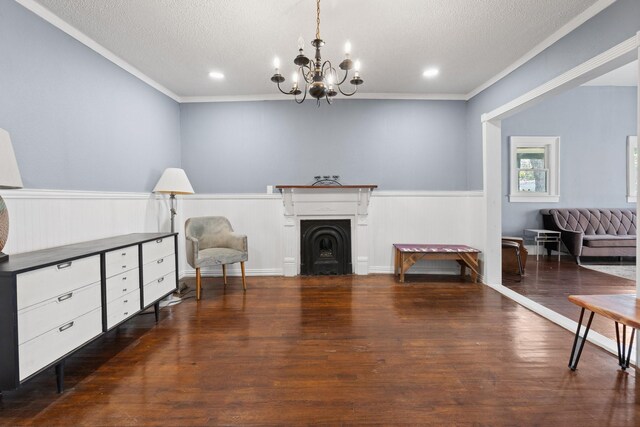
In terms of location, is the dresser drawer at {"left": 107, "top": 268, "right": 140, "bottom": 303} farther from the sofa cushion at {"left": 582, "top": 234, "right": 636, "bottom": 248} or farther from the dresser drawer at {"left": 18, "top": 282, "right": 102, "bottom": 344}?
the sofa cushion at {"left": 582, "top": 234, "right": 636, "bottom": 248}

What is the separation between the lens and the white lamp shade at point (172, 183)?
3.16 meters

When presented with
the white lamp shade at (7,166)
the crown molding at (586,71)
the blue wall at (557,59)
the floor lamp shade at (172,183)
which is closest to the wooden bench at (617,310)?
the crown molding at (586,71)

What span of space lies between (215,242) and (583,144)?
6654 millimetres

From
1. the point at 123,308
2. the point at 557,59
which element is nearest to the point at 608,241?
the point at 557,59

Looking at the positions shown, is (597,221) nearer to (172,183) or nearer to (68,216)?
(172,183)

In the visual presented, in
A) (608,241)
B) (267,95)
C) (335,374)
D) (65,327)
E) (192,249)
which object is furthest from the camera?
(608,241)

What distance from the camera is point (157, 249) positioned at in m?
2.56

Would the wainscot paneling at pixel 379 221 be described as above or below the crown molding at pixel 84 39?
below

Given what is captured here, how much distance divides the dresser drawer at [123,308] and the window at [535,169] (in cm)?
590

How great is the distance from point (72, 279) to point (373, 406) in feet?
6.20

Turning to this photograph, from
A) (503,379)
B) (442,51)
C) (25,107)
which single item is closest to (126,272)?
(25,107)

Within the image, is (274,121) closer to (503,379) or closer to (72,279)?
(72,279)

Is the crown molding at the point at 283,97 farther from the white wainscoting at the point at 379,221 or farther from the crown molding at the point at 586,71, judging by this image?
the white wainscoting at the point at 379,221

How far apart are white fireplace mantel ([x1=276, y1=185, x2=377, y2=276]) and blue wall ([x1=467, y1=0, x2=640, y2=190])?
Answer: 1.61 meters
